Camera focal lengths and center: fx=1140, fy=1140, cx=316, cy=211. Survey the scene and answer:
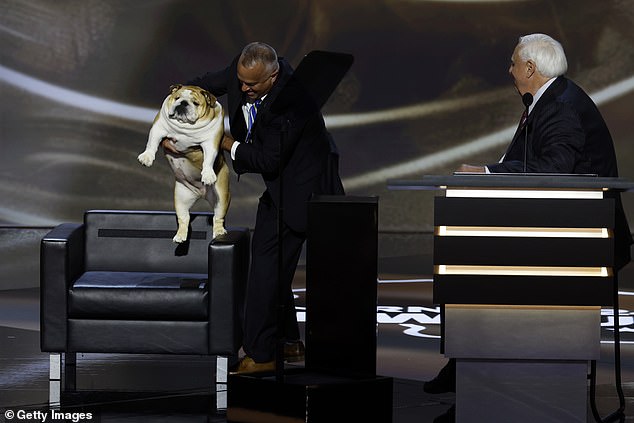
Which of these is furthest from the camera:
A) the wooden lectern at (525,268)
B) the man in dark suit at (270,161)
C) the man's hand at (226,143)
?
the man's hand at (226,143)

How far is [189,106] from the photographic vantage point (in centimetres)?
478

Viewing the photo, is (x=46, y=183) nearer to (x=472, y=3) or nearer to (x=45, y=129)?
(x=45, y=129)

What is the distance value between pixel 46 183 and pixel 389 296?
11.9 ft

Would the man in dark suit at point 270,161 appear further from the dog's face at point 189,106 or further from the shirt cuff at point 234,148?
the dog's face at point 189,106

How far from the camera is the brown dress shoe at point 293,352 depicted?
5.12m

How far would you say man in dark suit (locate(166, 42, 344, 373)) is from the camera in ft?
15.3

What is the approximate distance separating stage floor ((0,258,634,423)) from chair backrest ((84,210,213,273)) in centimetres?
48

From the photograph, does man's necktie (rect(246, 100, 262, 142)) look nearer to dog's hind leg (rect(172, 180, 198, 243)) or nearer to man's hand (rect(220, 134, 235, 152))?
man's hand (rect(220, 134, 235, 152))

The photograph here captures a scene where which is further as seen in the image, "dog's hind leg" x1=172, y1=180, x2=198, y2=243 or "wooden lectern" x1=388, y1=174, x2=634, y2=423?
"dog's hind leg" x1=172, y1=180, x2=198, y2=243

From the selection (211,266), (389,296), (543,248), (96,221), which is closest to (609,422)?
(543,248)

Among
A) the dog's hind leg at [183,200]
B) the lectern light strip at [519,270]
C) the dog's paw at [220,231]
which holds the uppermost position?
the dog's hind leg at [183,200]

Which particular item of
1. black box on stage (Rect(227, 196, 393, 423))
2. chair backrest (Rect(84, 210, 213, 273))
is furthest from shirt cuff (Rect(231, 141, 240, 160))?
black box on stage (Rect(227, 196, 393, 423))

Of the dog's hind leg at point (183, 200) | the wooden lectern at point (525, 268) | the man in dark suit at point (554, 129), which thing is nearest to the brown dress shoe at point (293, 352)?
the dog's hind leg at point (183, 200)

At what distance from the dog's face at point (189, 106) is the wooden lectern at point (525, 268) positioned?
51.8 inches
